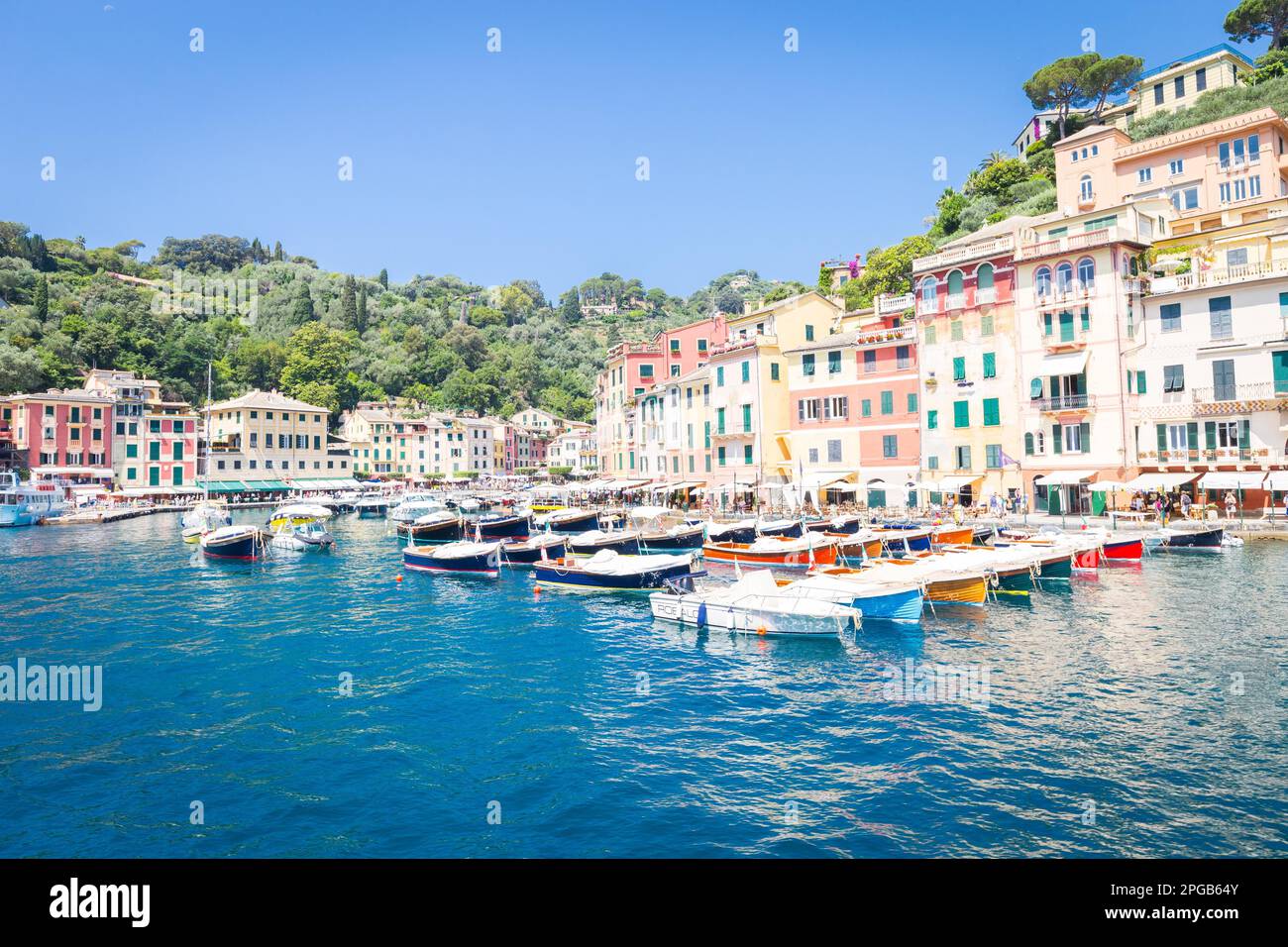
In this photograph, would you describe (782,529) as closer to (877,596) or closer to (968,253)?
(877,596)

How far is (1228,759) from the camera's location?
1405 centimetres

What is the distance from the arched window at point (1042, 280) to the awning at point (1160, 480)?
12.3 m

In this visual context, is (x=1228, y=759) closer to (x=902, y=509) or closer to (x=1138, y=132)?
(x=902, y=509)

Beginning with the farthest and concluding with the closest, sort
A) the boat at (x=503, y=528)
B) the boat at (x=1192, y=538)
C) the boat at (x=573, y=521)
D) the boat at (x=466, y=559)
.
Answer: the boat at (x=573, y=521), the boat at (x=503, y=528), the boat at (x=466, y=559), the boat at (x=1192, y=538)

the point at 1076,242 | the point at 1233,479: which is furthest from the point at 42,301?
the point at 1233,479

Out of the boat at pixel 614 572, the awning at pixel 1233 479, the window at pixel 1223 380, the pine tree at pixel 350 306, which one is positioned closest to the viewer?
the boat at pixel 614 572

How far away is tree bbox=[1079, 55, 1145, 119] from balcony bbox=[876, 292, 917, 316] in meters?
52.5

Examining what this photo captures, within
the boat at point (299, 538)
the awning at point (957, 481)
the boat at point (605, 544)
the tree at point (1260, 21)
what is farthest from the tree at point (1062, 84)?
the boat at point (299, 538)

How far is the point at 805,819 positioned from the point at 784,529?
3270 centimetres

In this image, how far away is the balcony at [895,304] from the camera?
57031 mm

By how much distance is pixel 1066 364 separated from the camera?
1812 inches

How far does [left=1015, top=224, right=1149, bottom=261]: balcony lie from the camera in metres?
44.4

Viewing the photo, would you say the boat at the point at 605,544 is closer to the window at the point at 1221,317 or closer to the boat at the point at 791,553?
the boat at the point at 791,553

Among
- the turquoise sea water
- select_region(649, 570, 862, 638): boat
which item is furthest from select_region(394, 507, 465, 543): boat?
select_region(649, 570, 862, 638): boat
